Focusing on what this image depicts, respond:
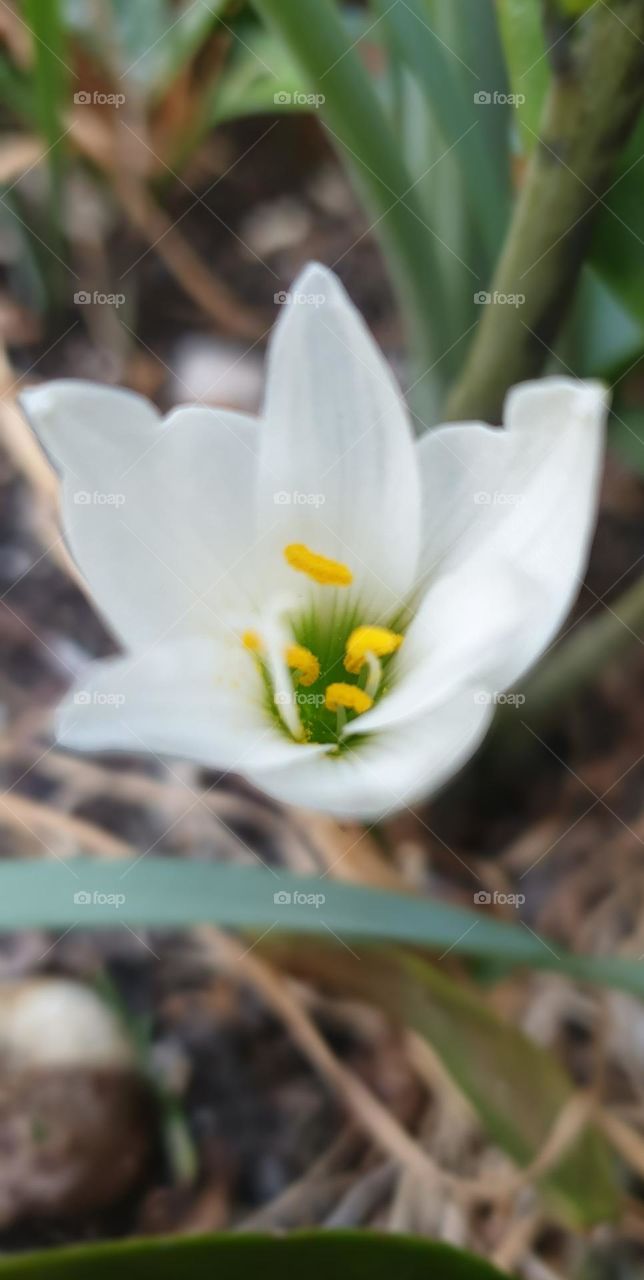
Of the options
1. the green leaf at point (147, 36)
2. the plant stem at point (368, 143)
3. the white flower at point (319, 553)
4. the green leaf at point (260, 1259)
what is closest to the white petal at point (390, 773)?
the white flower at point (319, 553)

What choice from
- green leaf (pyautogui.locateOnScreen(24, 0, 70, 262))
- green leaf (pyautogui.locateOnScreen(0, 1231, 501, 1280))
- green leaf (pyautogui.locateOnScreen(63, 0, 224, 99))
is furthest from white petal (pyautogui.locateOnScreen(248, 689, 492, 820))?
green leaf (pyautogui.locateOnScreen(63, 0, 224, 99))

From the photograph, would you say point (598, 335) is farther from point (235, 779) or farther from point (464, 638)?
point (235, 779)

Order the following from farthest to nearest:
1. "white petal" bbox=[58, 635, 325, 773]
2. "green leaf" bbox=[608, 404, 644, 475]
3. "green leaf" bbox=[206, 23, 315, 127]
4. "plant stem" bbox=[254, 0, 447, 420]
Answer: "green leaf" bbox=[206, 23, 315, 127]
"green leaf" bbox=[608, 404, 644, 475]
"plant stem" bbox=[254, 0, 447, 420]
"white petal" bbox=[58, 635, 325, 773]

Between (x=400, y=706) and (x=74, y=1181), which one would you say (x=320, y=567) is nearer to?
(x=400, y=706)

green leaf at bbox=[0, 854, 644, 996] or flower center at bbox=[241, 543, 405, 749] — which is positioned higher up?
flower center at bbox=[241, 543, 405, 749]

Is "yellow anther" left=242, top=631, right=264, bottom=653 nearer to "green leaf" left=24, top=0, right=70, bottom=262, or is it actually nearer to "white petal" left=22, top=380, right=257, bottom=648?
"white petal" left=22, top=380, right=257, bottom=648

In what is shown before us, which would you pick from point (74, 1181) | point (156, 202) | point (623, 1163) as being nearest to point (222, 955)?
point (74, 1181)
